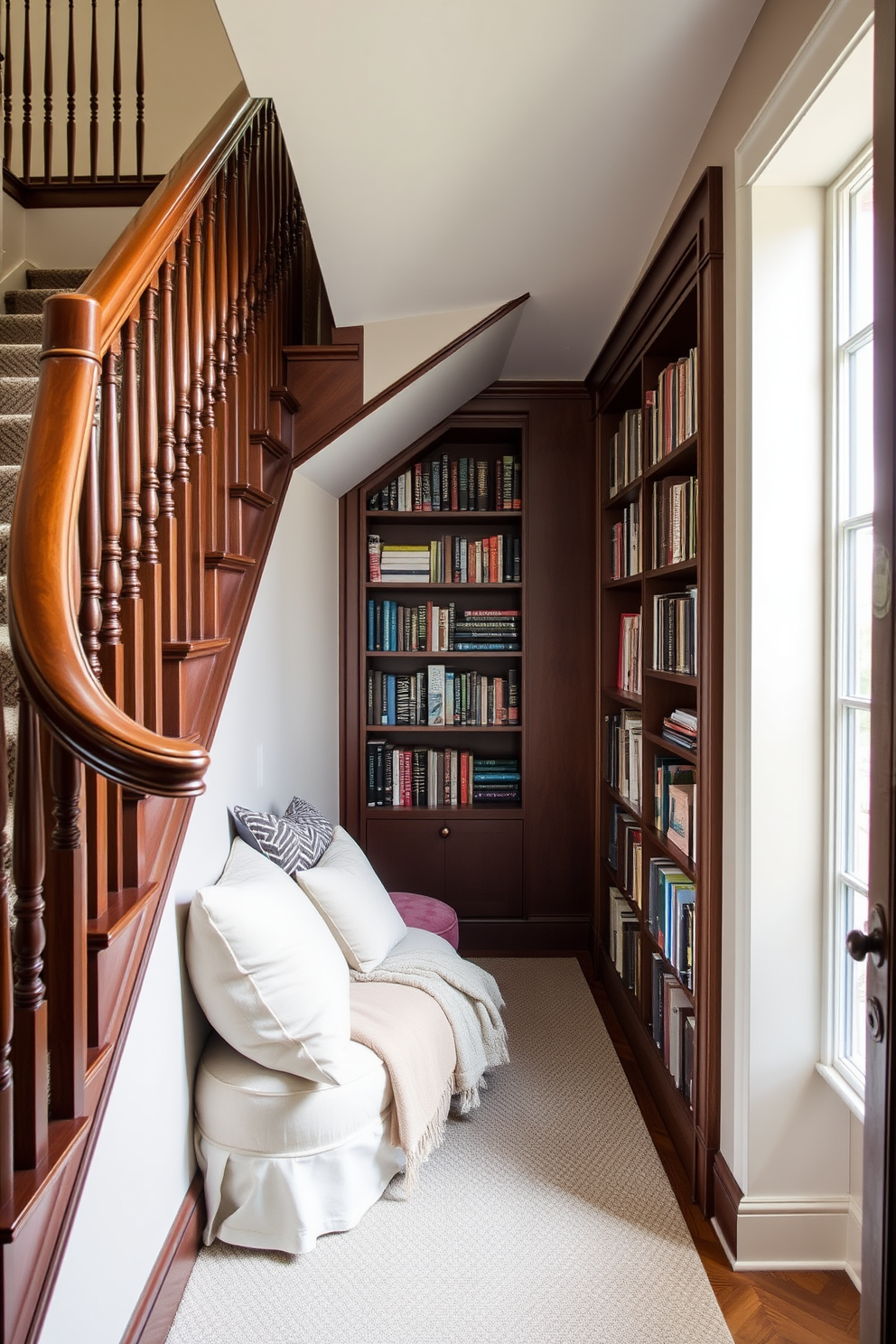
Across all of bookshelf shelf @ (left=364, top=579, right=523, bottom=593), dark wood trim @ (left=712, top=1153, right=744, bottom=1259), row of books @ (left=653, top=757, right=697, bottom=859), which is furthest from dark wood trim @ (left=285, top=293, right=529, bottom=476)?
dark wood trim @ (left=712, top=1153, right=744, bottom=1259)

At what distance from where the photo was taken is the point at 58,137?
3.60 metres

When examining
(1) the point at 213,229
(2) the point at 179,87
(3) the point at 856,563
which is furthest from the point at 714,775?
(2) the point at 179,87

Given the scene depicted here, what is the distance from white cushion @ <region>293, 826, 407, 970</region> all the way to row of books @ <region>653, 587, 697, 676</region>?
3.50ft

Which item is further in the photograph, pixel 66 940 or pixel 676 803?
pixel 676 803

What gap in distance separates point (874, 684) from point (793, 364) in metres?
0.95

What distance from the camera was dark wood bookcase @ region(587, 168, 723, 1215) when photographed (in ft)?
6.07

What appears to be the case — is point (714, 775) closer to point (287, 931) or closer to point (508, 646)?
point (287, 931)

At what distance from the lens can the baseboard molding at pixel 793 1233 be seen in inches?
67.8

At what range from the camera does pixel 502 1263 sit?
1788mm

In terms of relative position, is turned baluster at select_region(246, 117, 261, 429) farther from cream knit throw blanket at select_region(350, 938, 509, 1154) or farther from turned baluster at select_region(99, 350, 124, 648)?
cream knit throw blanket at select_region(350, 938, 509, 1154)

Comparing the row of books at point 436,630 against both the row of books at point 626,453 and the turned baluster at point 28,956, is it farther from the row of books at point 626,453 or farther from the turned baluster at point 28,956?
the turned baluster at point 28,956

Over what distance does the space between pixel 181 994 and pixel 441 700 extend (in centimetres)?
208

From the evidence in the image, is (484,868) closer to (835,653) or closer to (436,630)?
(436,630)

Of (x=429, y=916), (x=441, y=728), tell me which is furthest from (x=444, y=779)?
(x=429, y=916)
